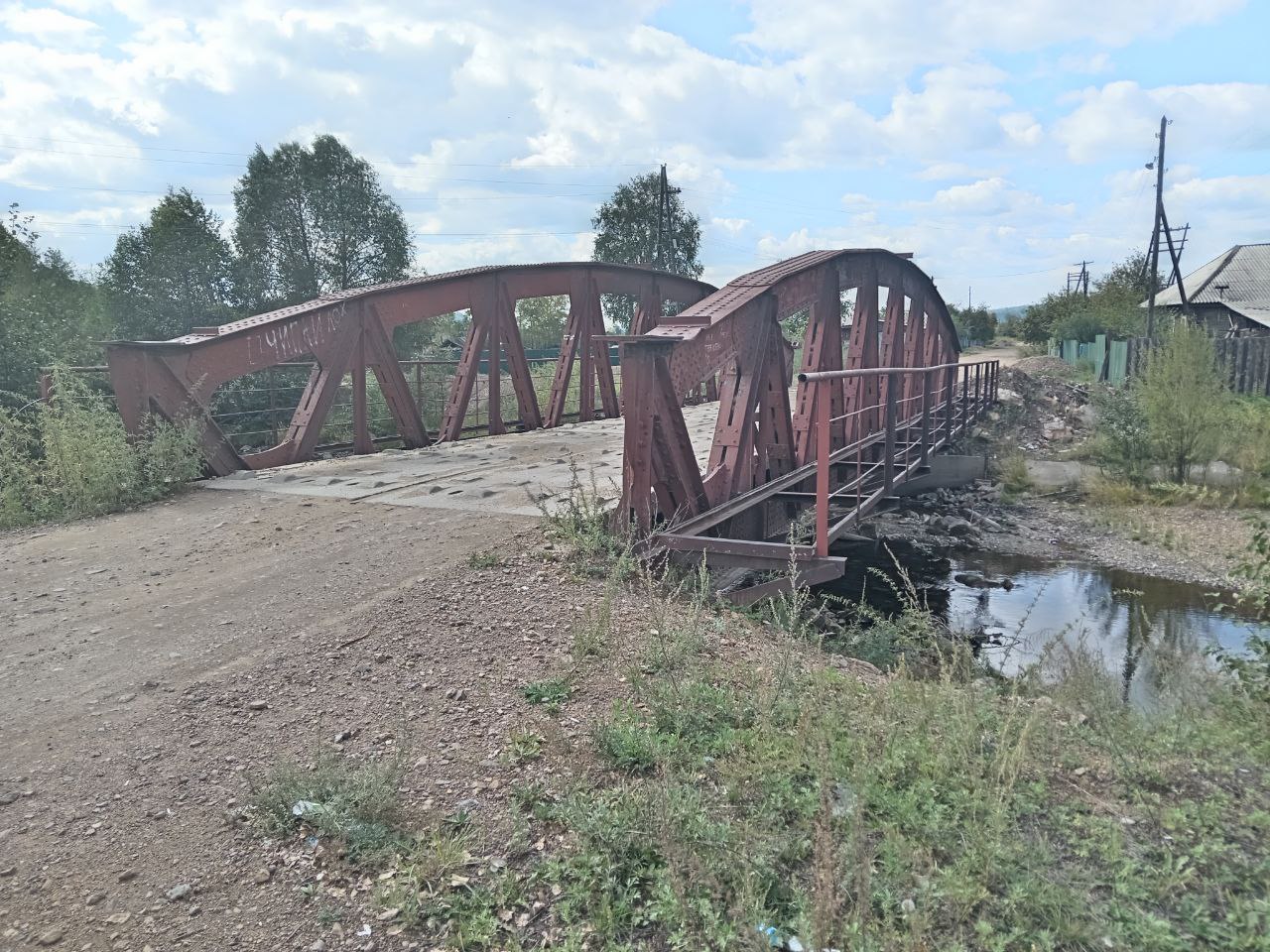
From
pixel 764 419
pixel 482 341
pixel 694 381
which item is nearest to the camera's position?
pixel 694 381

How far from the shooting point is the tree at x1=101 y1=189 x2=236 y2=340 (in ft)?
73.8

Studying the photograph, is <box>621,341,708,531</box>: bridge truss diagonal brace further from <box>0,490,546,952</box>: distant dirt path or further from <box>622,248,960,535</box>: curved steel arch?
<box>0,490,546,952</box>: distant dirt path

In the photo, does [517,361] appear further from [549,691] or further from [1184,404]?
[1184,404]

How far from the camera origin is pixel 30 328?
12.8 meters

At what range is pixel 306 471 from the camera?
8734 millimetres

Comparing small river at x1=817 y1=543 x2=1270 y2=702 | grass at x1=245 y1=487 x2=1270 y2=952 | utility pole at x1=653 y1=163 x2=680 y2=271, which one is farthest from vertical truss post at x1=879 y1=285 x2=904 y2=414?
utility pole at x1=653 y1=163 x2=680 y2=271

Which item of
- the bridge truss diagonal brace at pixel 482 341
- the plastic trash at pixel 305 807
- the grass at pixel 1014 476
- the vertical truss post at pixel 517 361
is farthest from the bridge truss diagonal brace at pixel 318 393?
the grass at pixel 1014 476

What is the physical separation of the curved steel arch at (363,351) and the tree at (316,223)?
16.2m

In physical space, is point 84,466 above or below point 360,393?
below

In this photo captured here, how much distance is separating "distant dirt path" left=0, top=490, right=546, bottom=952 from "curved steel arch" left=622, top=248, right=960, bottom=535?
3.73 ft

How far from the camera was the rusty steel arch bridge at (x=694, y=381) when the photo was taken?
5.62 metres

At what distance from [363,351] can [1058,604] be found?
28.1 feet

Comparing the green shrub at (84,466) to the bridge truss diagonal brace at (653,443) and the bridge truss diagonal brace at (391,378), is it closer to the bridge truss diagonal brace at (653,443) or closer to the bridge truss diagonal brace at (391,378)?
the bridge truss diagonal brace at (391,378)

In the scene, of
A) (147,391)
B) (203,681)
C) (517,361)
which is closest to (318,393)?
(147,391)
